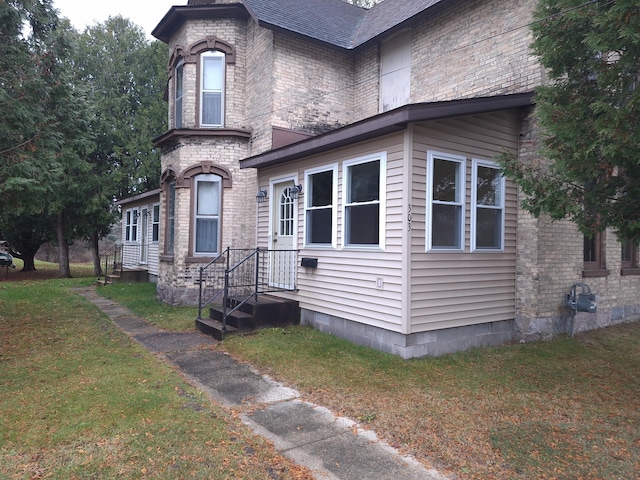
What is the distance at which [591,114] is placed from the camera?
14.3 feet

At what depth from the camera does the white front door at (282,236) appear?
8703 millimetres

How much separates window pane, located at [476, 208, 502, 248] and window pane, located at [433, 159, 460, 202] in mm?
573

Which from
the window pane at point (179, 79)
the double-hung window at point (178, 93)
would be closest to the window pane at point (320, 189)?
the double-hung window at point (178, 93)

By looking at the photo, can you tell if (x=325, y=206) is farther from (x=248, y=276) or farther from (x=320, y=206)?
(x=248, y=276)

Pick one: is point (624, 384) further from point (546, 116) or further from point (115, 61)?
point (115, 61)

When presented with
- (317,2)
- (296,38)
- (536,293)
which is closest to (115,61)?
(317,2)

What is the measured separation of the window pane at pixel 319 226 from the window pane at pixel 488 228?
2.48m

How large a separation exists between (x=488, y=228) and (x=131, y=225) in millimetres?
16675

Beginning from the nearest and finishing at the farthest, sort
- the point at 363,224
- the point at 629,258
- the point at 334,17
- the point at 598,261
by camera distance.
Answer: the point at 363,224 → the point at 598,261 → the point at 629,258 → the point at 334,17

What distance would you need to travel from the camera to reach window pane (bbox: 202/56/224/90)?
431 inches

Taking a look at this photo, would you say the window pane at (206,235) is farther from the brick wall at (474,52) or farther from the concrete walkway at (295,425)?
the brick wall at (474,52)

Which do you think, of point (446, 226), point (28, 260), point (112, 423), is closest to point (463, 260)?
point (446, 226)

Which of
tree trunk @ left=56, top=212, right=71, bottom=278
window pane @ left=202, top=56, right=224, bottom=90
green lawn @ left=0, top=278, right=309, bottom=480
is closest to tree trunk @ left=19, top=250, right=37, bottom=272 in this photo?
tree trunk @ left=56, top=212, right=71, bottom=278

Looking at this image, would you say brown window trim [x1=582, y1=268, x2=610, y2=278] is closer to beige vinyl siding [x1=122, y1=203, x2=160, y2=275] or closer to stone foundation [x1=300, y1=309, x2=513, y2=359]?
stone foundation [x1=300, y1=309, x2=513, y2=359]
